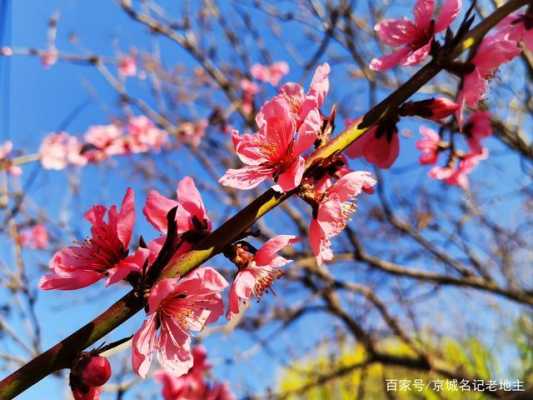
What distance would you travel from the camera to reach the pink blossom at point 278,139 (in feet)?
2.58

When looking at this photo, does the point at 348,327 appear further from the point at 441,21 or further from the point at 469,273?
the point at 441,21

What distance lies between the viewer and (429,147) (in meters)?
1.60

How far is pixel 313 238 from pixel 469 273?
8.20ft

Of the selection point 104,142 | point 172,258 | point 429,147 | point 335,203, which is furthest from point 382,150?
point 104,142

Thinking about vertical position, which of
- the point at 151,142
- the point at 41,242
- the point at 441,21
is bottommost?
the point at 441,21

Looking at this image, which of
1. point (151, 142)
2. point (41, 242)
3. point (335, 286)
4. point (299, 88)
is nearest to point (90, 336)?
point (299, 88)

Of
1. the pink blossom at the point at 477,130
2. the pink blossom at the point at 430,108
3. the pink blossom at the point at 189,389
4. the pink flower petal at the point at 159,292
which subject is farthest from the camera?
the pink blossom at the point at 189,389

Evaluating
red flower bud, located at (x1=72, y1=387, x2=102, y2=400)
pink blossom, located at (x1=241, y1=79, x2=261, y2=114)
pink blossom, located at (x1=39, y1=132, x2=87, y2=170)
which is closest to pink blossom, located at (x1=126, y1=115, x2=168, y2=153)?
pink blossom, located at (x1=39, y1=132, x2=87, y2=170)

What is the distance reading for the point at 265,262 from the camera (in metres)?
0.80

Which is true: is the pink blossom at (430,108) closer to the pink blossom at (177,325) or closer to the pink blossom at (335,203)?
the pink blossom at (335,203)

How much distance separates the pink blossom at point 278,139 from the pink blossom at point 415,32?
28 centimetres

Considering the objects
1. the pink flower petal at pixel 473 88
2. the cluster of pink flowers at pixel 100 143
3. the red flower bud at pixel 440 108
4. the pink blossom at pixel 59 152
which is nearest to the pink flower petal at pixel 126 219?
the red flower bud at pixel 440 108

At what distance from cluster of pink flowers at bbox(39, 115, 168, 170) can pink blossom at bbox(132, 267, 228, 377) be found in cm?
303

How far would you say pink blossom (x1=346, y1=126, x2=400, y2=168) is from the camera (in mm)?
1000
